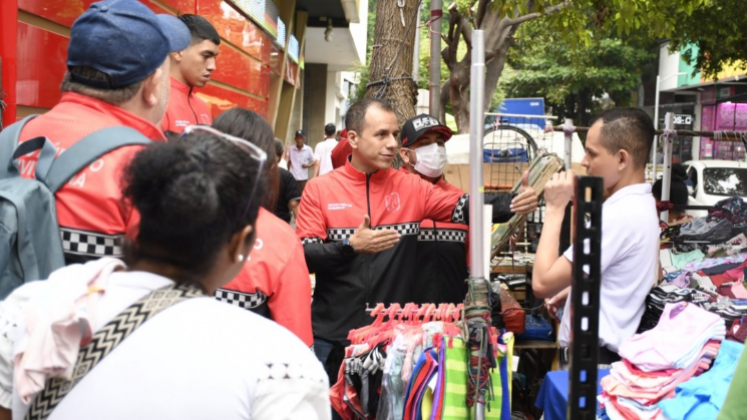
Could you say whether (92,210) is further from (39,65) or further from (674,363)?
(39,65)

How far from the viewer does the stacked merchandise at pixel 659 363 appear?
A: 269cm

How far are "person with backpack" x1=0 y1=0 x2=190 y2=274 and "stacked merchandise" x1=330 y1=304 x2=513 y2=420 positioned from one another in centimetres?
131

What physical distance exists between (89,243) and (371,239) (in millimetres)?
1594

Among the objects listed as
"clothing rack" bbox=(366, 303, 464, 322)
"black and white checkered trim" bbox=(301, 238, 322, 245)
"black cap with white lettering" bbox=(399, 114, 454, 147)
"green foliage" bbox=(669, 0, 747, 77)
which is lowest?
"clothing rack" bbox=(366, 303, 464, 322)

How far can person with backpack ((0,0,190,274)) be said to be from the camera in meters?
2.05

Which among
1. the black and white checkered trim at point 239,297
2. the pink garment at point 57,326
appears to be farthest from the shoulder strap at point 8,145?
the pink garment at point 57,326

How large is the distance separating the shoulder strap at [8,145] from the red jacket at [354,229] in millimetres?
1699

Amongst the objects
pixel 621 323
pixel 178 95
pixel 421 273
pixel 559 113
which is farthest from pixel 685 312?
pixel 559 113

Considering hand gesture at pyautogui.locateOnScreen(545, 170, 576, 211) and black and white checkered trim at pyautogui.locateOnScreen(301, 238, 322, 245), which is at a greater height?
hand gesture at pyautogui.locateOnScreen(545, 170, 576, 211)

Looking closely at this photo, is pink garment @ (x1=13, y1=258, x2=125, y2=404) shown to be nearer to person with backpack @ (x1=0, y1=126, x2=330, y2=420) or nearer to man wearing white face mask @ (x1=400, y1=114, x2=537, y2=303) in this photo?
person with backpack @ (x1=0, y1=126, x2=330, y2=420)

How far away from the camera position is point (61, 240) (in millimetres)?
2039

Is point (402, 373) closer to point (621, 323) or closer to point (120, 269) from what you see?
point (621, 323)

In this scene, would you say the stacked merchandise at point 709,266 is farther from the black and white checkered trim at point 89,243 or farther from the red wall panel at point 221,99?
the red wall panel at point 221,99

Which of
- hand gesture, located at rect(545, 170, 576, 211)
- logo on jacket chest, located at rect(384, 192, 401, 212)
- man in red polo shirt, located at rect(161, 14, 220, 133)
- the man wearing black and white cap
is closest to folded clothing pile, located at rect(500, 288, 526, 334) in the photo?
logo on jacket chest, located at rect(384, 192, 401, 212)
